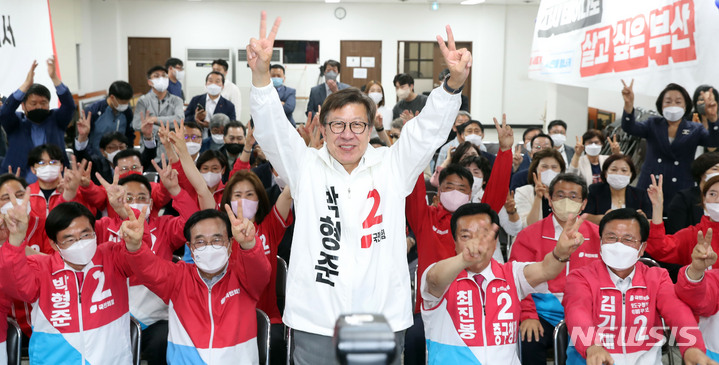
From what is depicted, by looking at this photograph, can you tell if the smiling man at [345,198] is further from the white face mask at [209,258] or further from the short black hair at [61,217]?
the short black hair at [61,217]

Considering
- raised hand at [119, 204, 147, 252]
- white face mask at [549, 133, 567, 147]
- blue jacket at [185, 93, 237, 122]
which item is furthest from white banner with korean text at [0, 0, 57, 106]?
white face mask at [549, 133, 567, 147]

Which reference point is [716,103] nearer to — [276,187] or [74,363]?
[276,187]

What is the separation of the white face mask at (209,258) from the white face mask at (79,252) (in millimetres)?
411

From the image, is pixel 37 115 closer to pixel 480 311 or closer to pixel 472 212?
pixel 472 212

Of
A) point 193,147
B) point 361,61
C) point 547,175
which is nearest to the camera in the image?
point 547,175

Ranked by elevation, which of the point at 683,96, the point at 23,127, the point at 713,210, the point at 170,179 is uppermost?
the point at 683,96

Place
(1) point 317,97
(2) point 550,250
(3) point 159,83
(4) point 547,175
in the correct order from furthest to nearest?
(1) point 317,97, (3) point 159,83, (4) point 547,175, (2) point 550,250

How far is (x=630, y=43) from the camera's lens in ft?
19.0

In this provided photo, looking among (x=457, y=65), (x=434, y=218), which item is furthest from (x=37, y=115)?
(x=457, y=65)

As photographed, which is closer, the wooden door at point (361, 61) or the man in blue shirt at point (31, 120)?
the man in blue shirt at point (31, 120)

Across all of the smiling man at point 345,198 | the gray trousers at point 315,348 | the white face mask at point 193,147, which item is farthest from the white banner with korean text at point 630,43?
the gray trousers at point 315,348

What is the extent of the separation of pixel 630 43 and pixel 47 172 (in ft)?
15.8

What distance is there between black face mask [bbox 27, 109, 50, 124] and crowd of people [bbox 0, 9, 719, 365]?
1093 millimetres

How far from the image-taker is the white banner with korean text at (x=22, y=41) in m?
5.49
